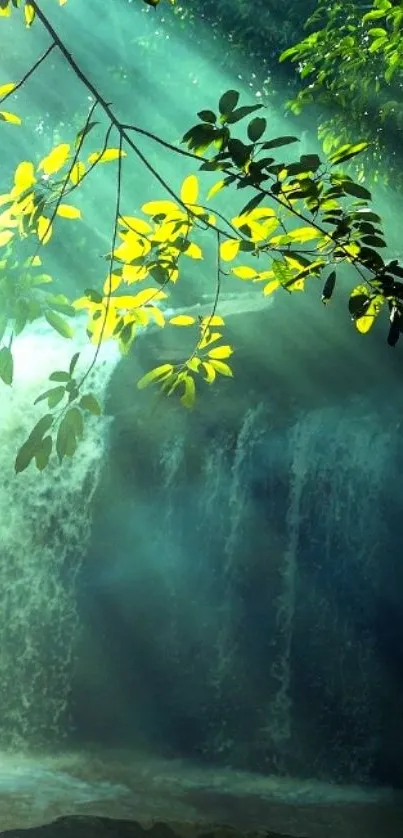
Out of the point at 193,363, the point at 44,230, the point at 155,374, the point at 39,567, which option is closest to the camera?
the point at 44,230

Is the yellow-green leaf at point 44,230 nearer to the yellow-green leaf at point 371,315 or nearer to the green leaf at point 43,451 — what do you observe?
the green leaf at point 43,451

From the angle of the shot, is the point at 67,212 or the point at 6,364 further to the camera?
the point at 67,212

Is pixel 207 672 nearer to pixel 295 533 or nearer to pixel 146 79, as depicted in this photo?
pixel 295 533

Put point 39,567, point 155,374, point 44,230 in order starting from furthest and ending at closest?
point 39,567
point 155,374
point 44,230

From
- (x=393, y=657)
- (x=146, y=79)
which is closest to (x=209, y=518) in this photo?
(x=393, y=657)

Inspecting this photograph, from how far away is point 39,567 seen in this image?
10.7m

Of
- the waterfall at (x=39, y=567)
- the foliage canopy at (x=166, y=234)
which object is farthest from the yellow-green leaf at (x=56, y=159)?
the waterfall at (x=39, y=567)

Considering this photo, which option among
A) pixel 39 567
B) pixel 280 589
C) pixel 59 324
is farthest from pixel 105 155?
pixel 39 567

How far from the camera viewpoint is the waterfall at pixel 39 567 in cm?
1015

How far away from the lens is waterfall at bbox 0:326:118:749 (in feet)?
33.3

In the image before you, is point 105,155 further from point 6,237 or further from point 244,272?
point 244,272

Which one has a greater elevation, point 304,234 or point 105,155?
point 105,155

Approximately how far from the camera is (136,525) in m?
10.6

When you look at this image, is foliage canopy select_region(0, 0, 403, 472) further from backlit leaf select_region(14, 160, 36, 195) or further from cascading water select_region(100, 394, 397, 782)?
cascading water select_region(100, 394, 397, 782)
